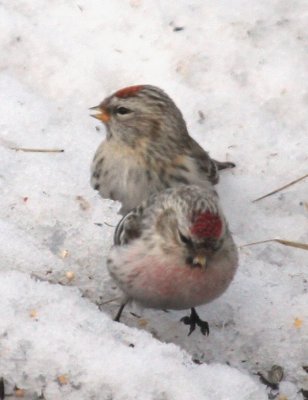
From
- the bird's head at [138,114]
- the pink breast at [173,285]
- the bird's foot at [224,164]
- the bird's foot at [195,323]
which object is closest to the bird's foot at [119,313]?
the pink breast at [173,285]

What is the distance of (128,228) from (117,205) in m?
0.43

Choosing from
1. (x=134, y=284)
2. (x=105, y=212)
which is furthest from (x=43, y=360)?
(x=105, y=212)

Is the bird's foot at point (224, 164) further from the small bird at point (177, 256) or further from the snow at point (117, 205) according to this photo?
the small bird at point (177, 256)

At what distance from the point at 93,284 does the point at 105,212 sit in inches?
14.8

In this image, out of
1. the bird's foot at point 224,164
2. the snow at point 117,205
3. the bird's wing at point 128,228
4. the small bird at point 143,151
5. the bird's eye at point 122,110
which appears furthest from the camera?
the bird's foot at point 224,164

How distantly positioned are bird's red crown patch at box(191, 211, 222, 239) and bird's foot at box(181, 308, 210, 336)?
0.51 meters

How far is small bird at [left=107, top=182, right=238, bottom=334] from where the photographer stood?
11.8 ft

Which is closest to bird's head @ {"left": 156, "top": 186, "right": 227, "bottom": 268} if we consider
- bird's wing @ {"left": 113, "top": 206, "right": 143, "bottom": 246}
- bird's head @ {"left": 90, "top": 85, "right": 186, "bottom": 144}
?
bird's wing @ {"left": 113, "top": 206, "right": 143, "bottom": 246}

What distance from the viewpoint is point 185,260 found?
367 centimetres

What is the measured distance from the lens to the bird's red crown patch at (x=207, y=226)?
355cm

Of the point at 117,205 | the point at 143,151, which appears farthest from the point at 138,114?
the point at 117,205

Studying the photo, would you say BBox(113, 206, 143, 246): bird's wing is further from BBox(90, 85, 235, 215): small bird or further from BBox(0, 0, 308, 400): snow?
BBox(90, 85, 235, 215): small bird

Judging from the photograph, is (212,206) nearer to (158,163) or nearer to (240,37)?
(158,163)

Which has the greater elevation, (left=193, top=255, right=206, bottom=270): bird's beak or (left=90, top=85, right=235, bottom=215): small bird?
(left=193, top=255, right=206, bottom=270): bird's beak
